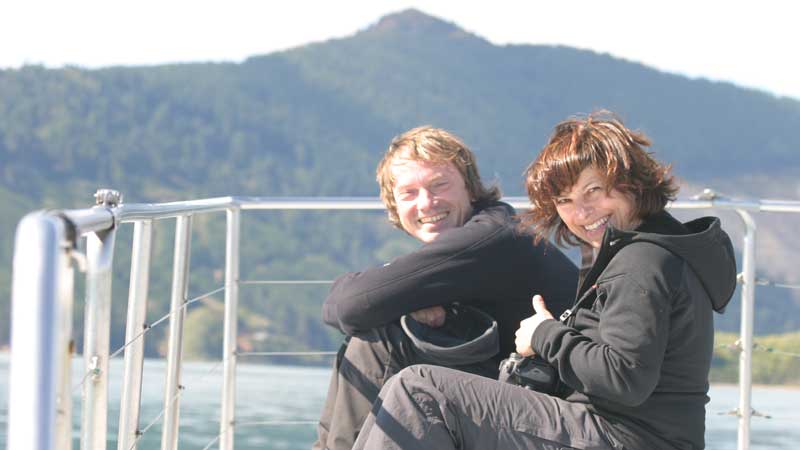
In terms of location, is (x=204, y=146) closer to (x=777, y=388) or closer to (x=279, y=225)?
(x=279, y=225)

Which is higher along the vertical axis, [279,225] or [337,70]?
[337,70]

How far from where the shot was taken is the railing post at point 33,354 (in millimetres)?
874

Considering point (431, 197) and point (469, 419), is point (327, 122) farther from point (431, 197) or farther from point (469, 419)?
point (469, 419)

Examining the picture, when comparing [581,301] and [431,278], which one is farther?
[431,278]

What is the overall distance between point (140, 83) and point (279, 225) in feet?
65.9

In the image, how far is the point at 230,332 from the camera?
299 centimetres

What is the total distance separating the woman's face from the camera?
1611mm

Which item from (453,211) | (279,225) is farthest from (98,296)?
(279,225)

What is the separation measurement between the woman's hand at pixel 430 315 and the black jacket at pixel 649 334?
0.45 m

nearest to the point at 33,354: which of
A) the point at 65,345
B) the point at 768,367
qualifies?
the point at 65,345

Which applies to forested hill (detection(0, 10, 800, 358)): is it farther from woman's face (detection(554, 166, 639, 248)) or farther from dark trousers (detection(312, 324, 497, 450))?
woman's face (detection(554, 166, 639, 248))

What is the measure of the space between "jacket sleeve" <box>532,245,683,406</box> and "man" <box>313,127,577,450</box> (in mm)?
485

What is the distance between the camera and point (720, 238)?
1.54 metres

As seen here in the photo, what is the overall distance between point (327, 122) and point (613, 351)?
7953 cm
